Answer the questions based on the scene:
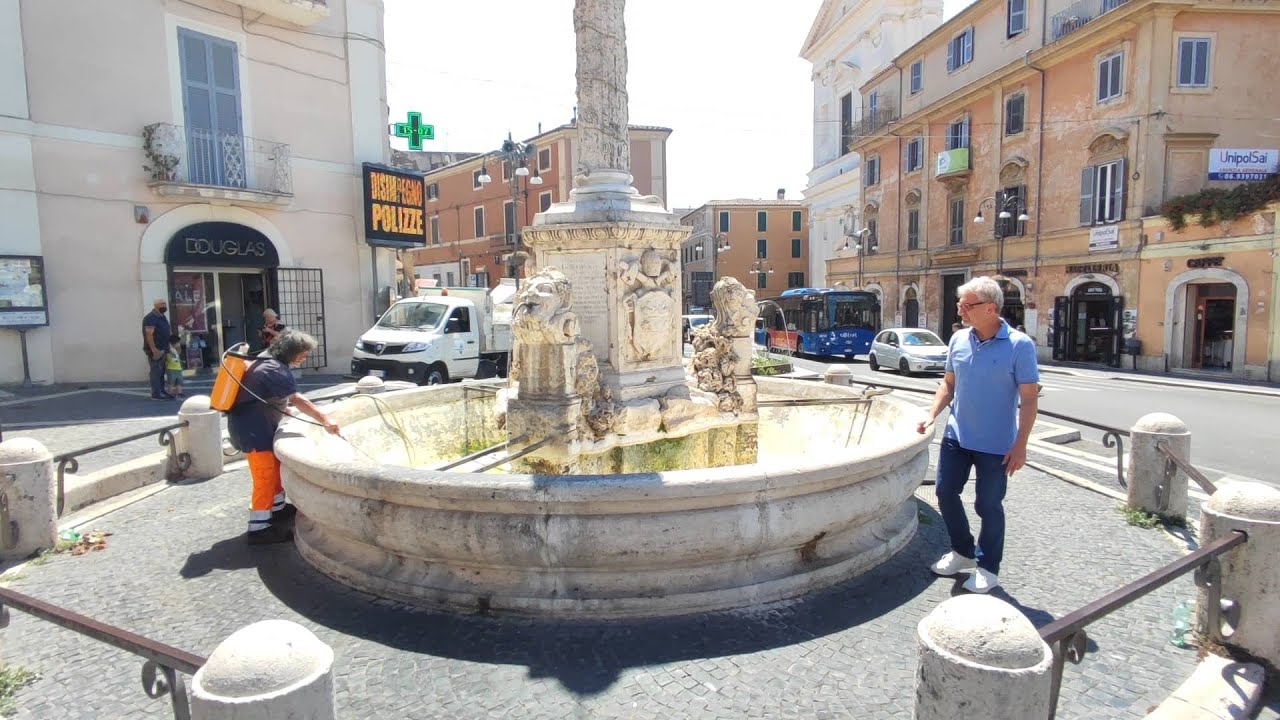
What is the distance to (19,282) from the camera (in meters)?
12.6

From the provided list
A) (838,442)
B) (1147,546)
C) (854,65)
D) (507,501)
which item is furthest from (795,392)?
(854,65)

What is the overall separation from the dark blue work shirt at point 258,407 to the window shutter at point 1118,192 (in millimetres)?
23994

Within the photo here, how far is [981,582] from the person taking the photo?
3.79m

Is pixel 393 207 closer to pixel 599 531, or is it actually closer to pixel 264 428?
A: pixel 264 428

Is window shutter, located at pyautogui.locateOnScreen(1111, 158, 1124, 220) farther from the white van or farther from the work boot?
the work boot

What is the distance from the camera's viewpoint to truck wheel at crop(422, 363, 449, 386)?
14062 millimetres

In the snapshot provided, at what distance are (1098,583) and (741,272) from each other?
5151 cm

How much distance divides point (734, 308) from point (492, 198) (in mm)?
39643

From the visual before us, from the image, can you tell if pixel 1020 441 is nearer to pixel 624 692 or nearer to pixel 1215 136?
pixel 624 692

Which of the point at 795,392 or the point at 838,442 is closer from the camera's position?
the point at 838,442

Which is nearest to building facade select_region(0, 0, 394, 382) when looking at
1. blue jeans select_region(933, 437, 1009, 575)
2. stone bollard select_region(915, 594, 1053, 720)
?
blue jeans select_region(933, 437, 1009, 575)

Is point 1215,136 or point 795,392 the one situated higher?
point 1215,136

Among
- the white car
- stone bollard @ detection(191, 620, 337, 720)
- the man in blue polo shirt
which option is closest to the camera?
stone bollard @ detection(191, 620, 337, 720)

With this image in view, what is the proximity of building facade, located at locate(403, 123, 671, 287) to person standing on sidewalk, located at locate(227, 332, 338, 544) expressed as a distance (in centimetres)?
3015
